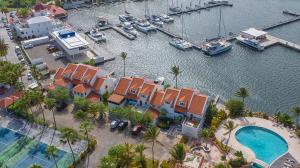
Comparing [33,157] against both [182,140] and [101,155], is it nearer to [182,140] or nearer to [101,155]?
[101,155]

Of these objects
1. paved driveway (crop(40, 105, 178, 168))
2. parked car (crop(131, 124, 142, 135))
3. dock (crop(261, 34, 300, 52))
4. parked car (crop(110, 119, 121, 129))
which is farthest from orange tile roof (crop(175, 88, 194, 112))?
dock (crop(261, 34, 300, 52))

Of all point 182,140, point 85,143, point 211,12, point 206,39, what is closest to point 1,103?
point 85,143

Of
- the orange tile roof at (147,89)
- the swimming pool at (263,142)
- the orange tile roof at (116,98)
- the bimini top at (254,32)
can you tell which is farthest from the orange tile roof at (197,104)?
the bimini top at (254,32)

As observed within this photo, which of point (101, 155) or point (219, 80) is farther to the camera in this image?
point (219, 80)

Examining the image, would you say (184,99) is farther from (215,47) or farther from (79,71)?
(215,47)

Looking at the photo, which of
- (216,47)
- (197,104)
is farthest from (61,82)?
(216,47)

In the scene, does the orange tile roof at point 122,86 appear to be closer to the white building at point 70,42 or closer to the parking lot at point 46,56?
the white building at point 70,42

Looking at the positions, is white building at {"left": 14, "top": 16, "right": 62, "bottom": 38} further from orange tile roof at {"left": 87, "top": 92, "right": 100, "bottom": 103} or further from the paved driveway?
the paved driveway
